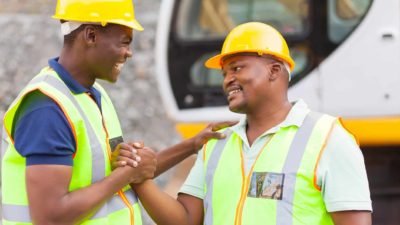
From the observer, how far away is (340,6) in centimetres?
643

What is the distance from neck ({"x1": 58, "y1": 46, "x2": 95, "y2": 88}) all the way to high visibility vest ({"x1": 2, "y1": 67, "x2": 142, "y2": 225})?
0.06 meters

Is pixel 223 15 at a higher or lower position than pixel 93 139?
higher

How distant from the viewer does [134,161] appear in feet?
10.2

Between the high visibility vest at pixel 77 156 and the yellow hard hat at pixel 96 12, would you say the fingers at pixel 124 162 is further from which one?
the yellow hard hat at pixel 96 12

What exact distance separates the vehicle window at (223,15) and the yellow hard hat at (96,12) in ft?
11.6

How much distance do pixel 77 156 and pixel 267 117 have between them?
0.73 m

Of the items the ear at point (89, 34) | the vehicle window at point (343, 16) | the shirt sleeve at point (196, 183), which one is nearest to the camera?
the ear at point (89, 34)

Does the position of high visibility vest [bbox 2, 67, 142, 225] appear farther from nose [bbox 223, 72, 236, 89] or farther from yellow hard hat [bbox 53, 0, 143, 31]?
nose [bbox 223, 72, 236, 89]

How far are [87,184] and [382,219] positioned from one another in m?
3.60

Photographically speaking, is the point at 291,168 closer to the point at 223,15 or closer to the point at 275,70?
the point at 275,70

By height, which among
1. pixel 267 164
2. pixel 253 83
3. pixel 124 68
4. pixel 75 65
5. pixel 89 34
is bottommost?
pixel 124 68

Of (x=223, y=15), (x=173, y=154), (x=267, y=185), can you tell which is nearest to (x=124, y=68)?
(x=223, y=15)

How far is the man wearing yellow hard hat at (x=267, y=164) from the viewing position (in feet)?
10.1

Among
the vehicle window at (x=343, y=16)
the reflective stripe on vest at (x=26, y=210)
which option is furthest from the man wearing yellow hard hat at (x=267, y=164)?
the vehicle window at (x=343, y=16)
